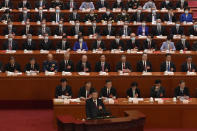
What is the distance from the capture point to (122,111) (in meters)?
9.48

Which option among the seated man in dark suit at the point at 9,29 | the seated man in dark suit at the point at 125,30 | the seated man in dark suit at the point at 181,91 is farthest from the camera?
the seated man in dark suit at the point at 125,30

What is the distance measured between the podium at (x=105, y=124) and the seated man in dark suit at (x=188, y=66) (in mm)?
3589

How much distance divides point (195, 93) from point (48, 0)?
21.9 feet

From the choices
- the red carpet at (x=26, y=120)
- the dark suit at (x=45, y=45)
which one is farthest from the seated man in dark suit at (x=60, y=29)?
the red carpet at (x=26, y=120)

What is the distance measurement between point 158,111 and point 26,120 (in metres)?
2.83

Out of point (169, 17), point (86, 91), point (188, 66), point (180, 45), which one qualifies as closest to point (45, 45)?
point (86, 91)

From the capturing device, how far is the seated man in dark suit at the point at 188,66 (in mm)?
11575

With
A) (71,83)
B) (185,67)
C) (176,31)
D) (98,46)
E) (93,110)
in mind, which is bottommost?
(93,110)

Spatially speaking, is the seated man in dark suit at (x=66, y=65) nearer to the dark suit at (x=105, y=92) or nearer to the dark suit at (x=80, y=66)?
the dark suit at (x=80, y=66)

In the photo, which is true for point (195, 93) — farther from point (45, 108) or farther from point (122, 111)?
point (45, 108)

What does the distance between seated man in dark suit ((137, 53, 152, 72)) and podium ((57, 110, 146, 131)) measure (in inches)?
134

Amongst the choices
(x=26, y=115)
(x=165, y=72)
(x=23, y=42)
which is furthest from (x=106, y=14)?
(x=26, y=115)

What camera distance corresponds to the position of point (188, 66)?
11.7 meters

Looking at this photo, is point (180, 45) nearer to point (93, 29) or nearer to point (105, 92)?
point (93, 29)
